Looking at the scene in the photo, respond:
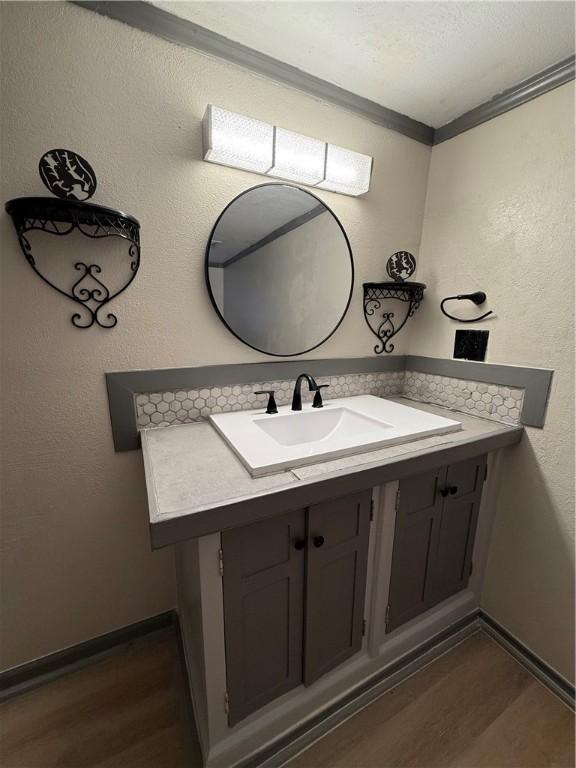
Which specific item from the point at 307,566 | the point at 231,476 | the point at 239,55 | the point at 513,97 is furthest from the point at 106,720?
the point at 513,97

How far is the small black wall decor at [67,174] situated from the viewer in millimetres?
846

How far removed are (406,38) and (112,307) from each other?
1225mm

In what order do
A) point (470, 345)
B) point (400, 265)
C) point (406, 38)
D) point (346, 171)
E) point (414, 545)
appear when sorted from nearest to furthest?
point (406, 38)
point (414, 545)
point (346, 171)
point (470, 345)
point (400, 265)

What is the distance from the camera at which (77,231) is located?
2.99 feet

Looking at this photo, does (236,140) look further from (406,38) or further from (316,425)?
(316,425)

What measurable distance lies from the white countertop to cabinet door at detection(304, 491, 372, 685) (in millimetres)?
131

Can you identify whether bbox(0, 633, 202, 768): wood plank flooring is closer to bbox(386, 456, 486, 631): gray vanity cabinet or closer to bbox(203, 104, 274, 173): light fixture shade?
bbox(386, 456, 486, 631): gray vanity cabinet

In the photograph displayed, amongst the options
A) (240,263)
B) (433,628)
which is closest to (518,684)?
(433,628)

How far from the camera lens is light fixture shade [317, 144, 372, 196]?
1160 mm

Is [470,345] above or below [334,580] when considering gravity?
above

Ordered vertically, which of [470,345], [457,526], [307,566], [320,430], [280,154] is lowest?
[457,526]

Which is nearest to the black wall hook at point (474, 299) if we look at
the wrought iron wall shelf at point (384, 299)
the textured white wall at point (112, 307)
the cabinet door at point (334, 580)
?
the wrought iron wall shelf at point (384, 299)

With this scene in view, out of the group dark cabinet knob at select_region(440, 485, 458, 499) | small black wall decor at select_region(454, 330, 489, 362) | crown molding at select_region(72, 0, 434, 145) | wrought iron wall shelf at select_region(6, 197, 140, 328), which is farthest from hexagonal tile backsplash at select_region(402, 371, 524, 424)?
wrought iron wall shelf at select_region(6, 197, 140, 328)

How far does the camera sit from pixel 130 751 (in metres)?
0.92
